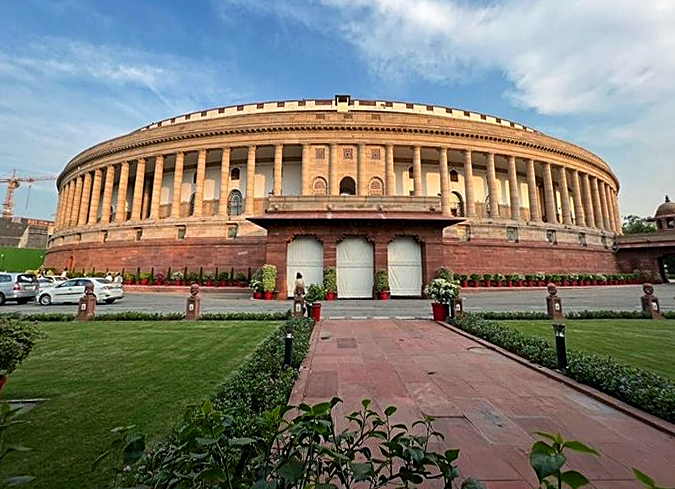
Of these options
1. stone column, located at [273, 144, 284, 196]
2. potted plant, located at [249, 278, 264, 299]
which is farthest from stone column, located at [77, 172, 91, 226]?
potted plant, located at [249, 278, 264, 299]

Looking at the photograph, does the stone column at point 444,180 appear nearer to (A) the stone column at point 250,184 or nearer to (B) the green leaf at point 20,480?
(A) the stone column at point 250,184

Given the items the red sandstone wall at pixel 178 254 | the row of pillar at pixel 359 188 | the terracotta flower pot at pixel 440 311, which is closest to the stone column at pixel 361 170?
the row of pillar at pixel 359 188

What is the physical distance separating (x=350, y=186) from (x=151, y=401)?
98.3 feet

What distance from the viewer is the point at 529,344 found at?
7.60 metres

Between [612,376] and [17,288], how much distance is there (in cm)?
2467

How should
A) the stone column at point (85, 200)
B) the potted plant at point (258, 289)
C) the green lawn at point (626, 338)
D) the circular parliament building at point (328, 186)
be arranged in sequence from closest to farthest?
the green lawn at point (626, 338)
the potted plant at point (258, 289)
the circular parliament building at point (328, 186)
the stone column at point (85, 200)

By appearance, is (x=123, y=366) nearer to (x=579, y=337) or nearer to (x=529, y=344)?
(x=529, y=344)

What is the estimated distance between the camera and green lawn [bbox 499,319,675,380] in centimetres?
676

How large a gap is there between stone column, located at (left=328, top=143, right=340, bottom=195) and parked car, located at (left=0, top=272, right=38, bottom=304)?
71.8 feet

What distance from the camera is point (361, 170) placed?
31703 millimetres

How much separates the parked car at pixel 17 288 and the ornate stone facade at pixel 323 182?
11.9 meters

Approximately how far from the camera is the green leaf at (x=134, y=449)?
133 cm

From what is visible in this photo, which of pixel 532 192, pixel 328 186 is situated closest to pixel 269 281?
pixel 328 186

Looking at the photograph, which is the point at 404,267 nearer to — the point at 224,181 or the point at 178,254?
the point at 224,181
